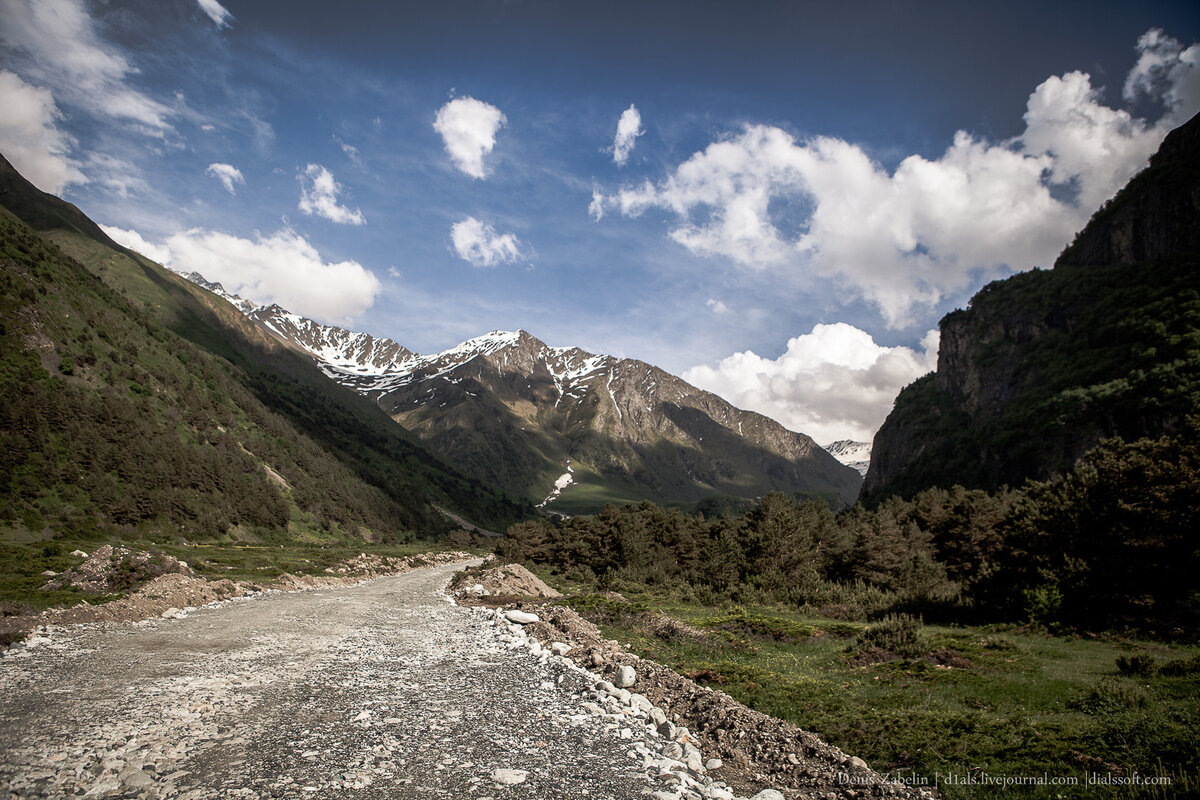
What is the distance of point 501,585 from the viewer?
46.7 meters

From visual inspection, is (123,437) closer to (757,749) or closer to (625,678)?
(625,678)

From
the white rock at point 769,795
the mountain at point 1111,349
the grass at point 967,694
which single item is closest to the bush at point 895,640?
the grass at point 967,694

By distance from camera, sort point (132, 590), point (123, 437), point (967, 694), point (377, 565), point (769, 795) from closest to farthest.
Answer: point (769, 795) → point (967, 694) → point (132, 590) → point (377, 565) → point (123, 437)

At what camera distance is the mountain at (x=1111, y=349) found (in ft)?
418

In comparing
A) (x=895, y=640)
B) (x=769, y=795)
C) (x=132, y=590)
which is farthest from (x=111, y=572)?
(x=895, y=640)

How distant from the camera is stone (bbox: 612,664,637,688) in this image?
636 inches

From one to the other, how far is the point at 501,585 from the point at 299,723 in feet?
117

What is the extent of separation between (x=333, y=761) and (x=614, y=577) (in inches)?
1782

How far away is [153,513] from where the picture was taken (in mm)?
→ 81188

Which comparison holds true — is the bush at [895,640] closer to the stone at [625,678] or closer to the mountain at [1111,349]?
the stone at [625,678]

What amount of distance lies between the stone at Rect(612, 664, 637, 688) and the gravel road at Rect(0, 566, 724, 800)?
3.57ft

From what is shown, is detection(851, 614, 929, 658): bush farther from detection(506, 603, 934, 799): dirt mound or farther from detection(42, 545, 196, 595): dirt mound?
detection(42, 545, 196, 595): dirt mound

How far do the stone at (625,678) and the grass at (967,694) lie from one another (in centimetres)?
247

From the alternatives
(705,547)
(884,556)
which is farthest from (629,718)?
(705,547)
